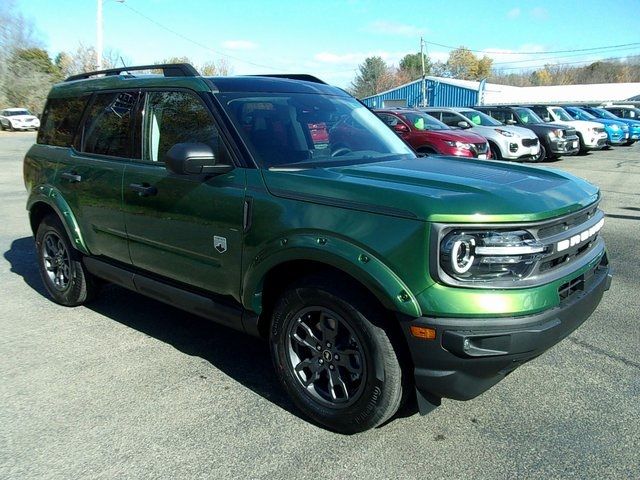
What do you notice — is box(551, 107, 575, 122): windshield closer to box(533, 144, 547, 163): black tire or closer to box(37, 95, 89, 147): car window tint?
box(533, 144, 547, 163): black tire

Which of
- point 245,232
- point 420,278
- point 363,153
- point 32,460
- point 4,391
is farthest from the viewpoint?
point 363,153

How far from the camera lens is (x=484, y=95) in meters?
48.1

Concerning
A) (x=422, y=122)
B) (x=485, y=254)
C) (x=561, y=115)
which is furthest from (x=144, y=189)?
(x=561, y=115)

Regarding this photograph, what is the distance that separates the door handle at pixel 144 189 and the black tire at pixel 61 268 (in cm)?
128

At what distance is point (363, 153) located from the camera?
3893 millimetres

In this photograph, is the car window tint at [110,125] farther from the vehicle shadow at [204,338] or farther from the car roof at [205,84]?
the vehicle shadow at [204,338]

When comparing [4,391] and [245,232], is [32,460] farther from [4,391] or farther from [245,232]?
[245,232]

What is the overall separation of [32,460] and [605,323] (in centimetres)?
415

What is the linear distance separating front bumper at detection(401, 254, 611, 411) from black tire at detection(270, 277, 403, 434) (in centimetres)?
18

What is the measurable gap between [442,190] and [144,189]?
211 centimetres

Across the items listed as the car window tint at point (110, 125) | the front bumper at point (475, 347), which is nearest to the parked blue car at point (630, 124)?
the car window tint at point (110, 125)

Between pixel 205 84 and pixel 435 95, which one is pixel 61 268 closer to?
pixel 205 84

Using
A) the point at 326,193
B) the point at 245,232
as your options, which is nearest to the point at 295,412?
the point at 245,232

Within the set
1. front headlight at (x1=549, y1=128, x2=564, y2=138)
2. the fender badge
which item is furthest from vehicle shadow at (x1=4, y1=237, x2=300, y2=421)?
front headlight at (x1=549, y1=128, x2=564, y2=138)
